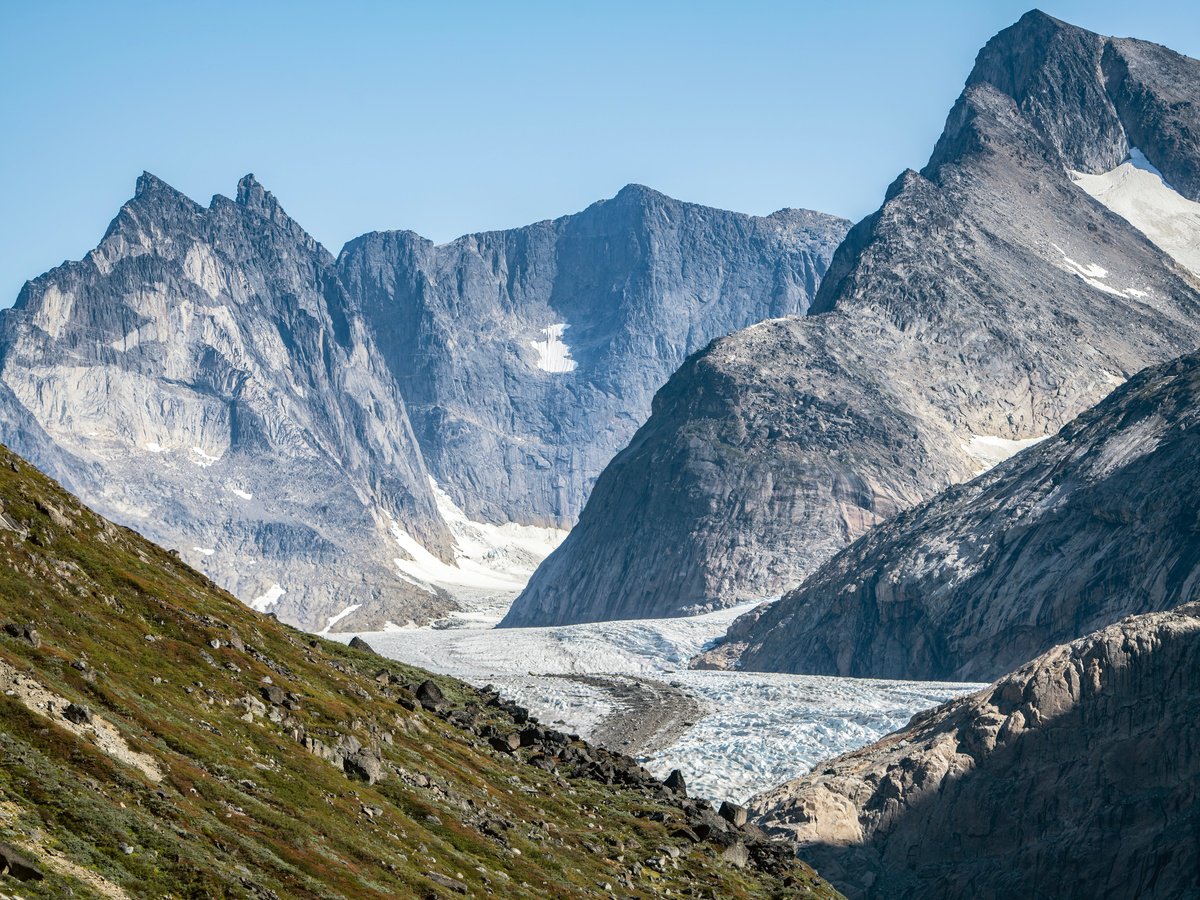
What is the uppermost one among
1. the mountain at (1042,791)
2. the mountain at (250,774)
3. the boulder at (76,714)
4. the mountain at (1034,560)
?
the mountain at (1034,560)

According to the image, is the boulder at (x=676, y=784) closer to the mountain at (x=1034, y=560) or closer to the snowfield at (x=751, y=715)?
the snowfield at (x=751, y=715)

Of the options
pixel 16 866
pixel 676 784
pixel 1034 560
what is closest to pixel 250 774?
pixel 16 866

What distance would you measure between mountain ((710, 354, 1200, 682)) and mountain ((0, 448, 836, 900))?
3503 inches

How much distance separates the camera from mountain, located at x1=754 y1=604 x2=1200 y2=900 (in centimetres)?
7656

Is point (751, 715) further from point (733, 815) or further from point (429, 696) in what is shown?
point (733, 815)

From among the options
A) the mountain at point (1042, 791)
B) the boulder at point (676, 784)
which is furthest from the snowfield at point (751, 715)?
the boulder at point (676, 784)

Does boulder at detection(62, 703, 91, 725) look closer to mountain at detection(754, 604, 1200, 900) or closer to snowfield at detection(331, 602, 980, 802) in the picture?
mountain at detection(754, 604, 1200, 900)

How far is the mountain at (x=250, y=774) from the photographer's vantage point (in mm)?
34125

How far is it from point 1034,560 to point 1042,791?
89.5 meters

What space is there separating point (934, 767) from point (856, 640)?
103m

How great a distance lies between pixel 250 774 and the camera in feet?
146

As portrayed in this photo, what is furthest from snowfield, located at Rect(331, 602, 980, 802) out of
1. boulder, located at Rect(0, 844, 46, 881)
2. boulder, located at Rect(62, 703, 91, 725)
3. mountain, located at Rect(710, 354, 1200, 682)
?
boulder, located at Rect(0, 844, 46, 881)

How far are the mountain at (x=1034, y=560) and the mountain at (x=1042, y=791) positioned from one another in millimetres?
60462

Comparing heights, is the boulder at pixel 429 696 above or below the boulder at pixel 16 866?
below
